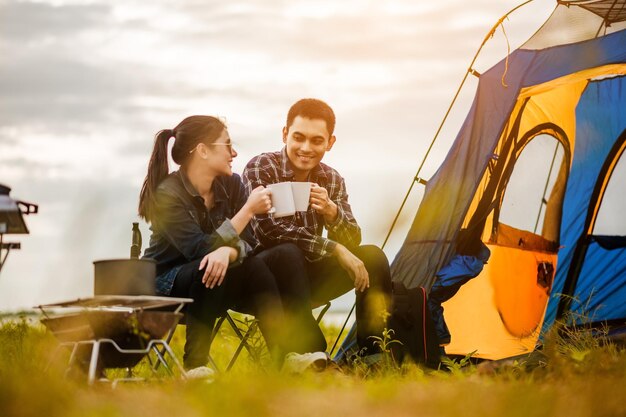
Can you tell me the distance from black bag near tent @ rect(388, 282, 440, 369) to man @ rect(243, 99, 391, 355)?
0.17 m

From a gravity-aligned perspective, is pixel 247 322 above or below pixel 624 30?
below

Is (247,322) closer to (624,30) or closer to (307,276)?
(307,276)

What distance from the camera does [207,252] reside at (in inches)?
125

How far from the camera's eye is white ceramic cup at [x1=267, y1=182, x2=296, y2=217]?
3217mm

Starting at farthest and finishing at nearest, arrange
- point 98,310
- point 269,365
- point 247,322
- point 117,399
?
point 247,322
point 269,365
point 98,310
point 117,399

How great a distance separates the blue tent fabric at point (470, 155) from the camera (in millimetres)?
4074

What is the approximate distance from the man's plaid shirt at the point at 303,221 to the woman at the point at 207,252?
13 centimetres

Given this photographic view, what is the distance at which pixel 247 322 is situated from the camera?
3498 mm

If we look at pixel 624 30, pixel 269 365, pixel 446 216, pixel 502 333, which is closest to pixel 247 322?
pixel 269 365

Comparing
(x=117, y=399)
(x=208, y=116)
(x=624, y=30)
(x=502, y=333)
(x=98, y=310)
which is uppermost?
(x=624, y=30)

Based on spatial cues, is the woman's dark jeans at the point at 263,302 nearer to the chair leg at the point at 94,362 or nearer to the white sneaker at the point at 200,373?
the white sneaker at the point at 200,373

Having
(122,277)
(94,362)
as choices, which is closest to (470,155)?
(122,277)

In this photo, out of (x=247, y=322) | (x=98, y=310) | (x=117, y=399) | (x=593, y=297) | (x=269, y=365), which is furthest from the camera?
(x=593, y=297)

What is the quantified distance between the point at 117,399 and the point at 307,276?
108 centimetres
